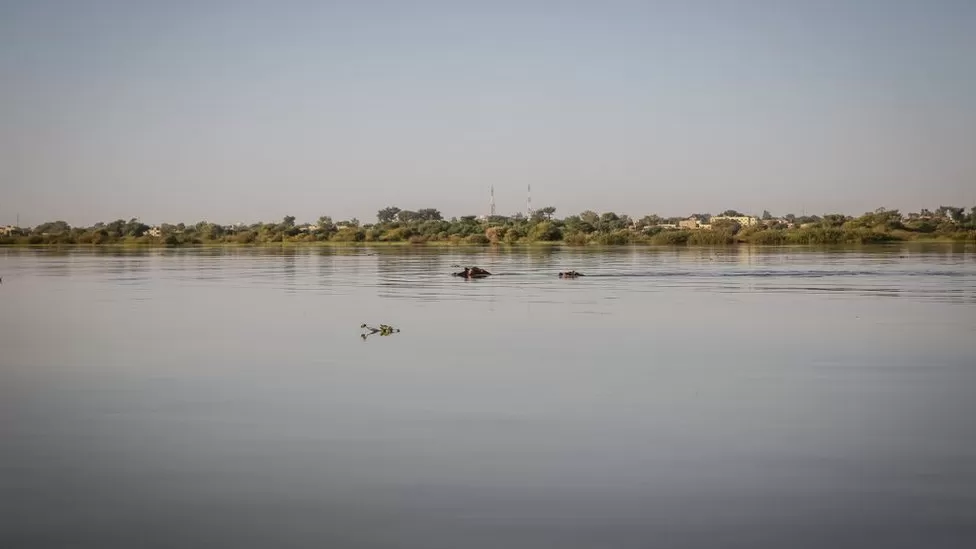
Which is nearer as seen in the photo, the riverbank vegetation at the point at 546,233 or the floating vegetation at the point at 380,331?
the floating vegetation at the point at 380,331

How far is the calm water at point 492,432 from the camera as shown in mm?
6016

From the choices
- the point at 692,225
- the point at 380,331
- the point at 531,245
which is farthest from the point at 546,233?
the point at 380,331

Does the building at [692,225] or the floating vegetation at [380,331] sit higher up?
the building at [692,225]

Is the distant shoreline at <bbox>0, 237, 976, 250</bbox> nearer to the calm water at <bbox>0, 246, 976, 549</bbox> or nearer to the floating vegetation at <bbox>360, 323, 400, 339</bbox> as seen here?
the floating vegetation at <bbox>360, 323, 400, 339</bbox>

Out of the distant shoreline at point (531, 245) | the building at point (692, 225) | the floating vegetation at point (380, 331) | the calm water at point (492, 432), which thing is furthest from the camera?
the building at point (692, 225)

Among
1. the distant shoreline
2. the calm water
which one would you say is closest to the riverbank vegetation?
the distant shoreline

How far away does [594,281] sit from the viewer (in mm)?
31062

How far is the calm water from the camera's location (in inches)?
237

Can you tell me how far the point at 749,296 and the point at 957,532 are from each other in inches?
744

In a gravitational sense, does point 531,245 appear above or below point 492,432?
above

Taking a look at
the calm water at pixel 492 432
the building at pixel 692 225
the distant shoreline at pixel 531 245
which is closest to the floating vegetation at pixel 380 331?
the calm water at pixel 492 432

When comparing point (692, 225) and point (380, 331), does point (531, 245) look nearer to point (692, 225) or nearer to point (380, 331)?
point (692, 225)

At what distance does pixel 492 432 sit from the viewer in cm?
849

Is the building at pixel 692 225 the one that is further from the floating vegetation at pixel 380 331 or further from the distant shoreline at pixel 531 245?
the floating vegetation at pixel 380 331
